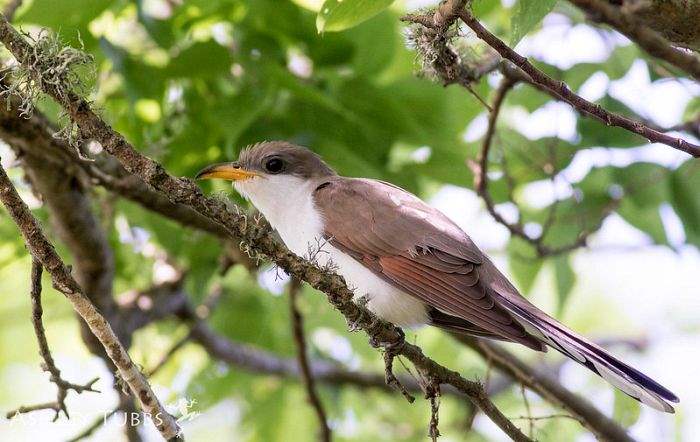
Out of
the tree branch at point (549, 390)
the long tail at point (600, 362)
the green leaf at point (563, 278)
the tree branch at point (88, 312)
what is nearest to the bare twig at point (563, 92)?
the long tail at point (600, 362)

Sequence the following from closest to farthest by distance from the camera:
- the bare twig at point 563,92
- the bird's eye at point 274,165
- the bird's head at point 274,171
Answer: the bare twig at point 563,92, the bird's head at point 274,171, the bird's eye at point 274,165

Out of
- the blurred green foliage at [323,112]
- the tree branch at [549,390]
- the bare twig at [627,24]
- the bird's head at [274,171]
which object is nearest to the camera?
the bare twig at [627,24]

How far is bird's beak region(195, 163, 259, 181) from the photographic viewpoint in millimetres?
4526

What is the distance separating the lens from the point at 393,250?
4328 mm

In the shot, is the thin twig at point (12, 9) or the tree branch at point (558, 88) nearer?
the tree branch at point (558, 88)

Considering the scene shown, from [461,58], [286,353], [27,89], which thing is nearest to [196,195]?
[27,89]

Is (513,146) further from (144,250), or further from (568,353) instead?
(144,250)

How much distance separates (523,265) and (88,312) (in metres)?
3.01

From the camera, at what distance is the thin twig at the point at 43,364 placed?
2.94m

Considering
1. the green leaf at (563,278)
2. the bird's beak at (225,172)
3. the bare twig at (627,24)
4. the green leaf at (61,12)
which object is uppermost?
the green leaf at (61,12)

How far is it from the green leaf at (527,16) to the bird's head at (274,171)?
2162 millimetres

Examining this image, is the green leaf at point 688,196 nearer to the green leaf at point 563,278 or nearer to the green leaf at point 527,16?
the green leaf at point 563,278

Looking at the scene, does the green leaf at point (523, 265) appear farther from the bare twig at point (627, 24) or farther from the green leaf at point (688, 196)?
the bare twig at point (627, 24)

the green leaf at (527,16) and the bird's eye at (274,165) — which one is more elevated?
the bird's eye at (274,165)
